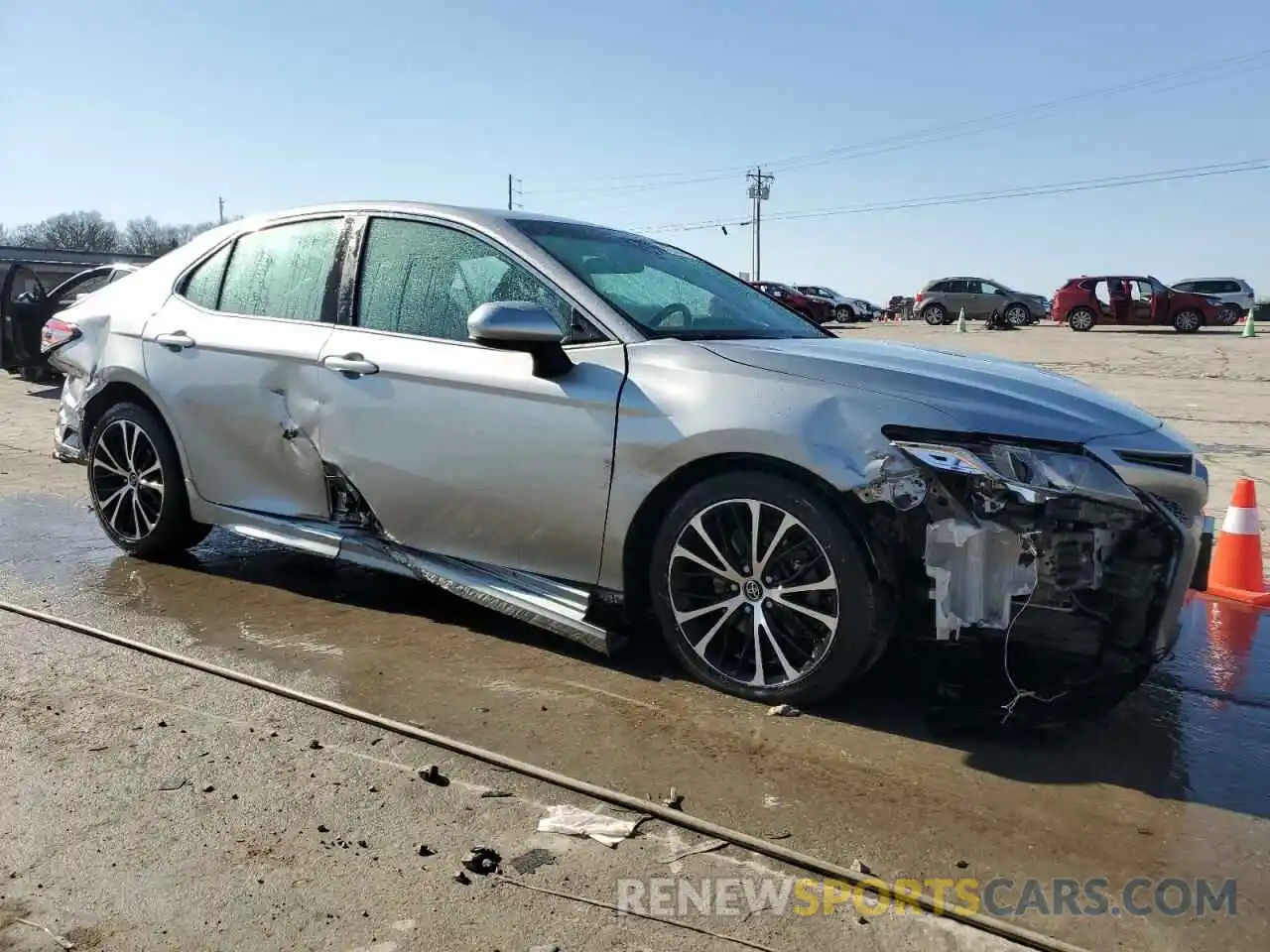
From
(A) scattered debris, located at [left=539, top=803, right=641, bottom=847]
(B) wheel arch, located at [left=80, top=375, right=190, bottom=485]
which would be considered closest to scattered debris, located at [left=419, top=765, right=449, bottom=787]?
(A) scattered debris, located at [left=539, top=803, right=641, bottom=847]

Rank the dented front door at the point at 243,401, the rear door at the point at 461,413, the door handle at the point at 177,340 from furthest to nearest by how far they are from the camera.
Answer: the door handle at the point at 177,340 < the dented front door at the point at 243,401 < the rear door at the point at 461,413

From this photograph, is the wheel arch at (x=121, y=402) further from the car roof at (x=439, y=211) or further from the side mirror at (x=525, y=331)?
the side mirror at (x=525, y=331)

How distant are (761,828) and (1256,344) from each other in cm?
2495

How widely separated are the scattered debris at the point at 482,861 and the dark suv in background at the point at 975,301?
115 ft

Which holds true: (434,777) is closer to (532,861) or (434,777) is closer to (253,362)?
(532,861)

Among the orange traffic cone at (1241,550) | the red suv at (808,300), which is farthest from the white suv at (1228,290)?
the orange traffic cone at (1241,550)

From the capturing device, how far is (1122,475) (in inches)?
121

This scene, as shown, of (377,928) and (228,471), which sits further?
(228,471)

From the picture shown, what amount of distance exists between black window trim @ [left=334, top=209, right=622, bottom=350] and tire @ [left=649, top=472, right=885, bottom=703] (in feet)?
2.53

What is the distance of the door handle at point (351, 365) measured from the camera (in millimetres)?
4116

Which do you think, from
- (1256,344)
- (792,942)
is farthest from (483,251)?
(1256,344)

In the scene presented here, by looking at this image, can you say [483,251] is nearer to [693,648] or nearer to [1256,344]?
[693,648]

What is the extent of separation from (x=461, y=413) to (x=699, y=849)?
186cm

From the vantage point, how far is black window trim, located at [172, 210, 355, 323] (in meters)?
4.40
